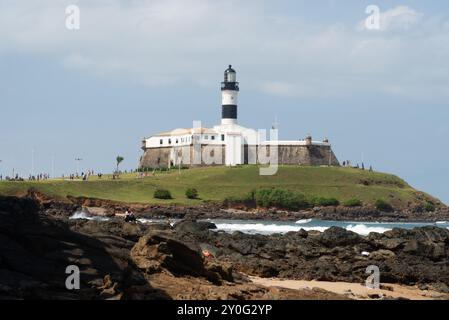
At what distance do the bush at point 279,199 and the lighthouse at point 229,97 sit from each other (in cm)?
2030

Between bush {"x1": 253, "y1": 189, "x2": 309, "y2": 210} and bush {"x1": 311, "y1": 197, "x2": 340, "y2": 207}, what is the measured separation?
1324 mm

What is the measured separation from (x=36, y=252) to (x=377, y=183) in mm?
109170

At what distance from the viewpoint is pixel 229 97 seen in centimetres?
12812

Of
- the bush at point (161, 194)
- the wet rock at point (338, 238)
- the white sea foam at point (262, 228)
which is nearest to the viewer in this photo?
the wet rock at point (338, 238)

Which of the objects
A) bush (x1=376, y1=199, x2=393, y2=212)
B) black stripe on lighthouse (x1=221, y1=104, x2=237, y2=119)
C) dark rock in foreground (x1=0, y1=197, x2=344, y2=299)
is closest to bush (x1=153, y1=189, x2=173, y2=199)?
bush (x1=376, y1=199, x2=393, y2=212)

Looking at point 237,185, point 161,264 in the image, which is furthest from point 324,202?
point 161,264

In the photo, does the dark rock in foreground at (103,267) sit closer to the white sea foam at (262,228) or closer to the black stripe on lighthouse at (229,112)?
the white sea foam at (262,228)

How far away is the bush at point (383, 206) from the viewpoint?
11526 cm

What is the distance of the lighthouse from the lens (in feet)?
419

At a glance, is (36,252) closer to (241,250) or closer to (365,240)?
(241,250)
